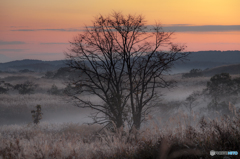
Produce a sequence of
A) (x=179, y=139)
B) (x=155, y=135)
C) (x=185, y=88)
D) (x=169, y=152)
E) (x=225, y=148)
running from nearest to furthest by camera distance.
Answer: (x=225, y=148) → (x=169, y=152) → (x=179, y=139) → (x=155, y=135) → (x=185, y=88)

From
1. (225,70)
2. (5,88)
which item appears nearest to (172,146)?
(5,88)

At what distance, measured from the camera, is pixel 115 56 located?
1500 cm

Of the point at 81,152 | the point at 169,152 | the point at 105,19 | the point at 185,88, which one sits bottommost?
the point at 185,88

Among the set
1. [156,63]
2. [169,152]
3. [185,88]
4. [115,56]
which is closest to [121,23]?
[115,56]

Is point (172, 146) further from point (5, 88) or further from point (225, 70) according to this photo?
point (225, 70)

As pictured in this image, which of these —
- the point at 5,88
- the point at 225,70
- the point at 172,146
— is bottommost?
the point at 225,70

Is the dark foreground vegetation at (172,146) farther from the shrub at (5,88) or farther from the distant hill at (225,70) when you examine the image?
the distant hill at (225,70)

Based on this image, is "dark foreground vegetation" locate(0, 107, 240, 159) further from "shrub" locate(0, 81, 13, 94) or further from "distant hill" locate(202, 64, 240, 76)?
"distant hill" locate(202, 64, 240, 76)

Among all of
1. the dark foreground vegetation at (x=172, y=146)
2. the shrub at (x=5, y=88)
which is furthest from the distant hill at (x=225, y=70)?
the dark foreground vegetation at (x=172, y=146)

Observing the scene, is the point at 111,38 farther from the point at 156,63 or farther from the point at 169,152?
the point at 169,152

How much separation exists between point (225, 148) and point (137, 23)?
10794 mm

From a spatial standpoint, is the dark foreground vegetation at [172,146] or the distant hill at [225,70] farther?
the distant hill at [225,70]

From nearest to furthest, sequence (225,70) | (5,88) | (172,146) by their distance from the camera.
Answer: (172,146)
(5,88)
(225,70)

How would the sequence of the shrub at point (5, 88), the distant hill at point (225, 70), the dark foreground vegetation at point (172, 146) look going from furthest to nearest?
the distant hill at point (225, 70)
the shrub at point (5, 88)
the dark foreground vegetation at point (172, 146)
